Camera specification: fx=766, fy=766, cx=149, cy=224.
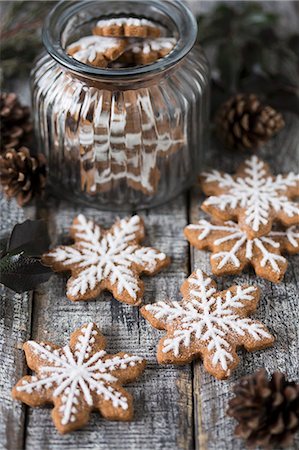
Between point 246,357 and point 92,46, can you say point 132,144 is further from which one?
point 246,357

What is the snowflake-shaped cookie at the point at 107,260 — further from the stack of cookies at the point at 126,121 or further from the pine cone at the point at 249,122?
the pine cone at the point at 249,122

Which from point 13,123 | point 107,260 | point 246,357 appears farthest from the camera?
point 13,123

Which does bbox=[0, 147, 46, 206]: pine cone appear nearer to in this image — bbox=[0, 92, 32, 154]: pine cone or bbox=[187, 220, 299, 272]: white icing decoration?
bbox=[0, 92, 32, 154]: pine cone

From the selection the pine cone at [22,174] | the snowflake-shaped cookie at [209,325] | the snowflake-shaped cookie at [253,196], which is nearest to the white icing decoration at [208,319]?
the snowflake-shaped cookie at [209,325]

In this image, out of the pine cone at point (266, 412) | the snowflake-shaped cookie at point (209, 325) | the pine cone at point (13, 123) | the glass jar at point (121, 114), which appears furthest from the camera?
the pine cone at point (13, 123)

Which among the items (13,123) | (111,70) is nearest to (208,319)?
(111,70)
